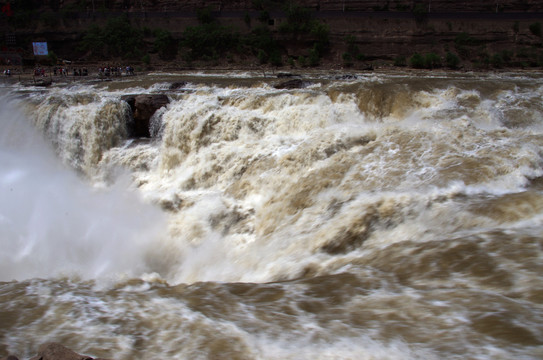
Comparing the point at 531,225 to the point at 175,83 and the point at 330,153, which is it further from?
the point at 175,83

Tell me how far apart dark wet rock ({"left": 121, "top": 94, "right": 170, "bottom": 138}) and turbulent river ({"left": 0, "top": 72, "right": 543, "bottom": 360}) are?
27cm

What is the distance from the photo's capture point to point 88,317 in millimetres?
3711

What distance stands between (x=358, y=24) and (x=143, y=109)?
2955 centimetres

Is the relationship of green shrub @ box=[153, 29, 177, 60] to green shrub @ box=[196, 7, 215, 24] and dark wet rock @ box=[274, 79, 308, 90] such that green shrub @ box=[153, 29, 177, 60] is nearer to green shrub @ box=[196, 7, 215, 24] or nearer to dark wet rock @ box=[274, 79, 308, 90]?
green shrub @ box=[196, 7, 215, 24]

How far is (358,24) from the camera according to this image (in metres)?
36.8

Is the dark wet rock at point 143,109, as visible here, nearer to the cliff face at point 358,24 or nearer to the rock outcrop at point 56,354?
the rock outcrop at point 56,354

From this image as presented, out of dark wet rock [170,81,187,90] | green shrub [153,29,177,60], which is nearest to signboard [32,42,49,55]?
green shrub [153,29,177,60]

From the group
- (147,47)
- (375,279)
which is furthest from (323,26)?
(375,279)

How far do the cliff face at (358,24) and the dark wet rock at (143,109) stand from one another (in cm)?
2309

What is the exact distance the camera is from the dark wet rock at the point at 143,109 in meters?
12.5

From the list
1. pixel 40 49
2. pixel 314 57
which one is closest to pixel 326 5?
pixel 314 57

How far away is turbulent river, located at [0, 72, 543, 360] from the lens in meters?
3.32

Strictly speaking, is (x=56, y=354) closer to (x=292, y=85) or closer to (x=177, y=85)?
(x=292, y=85)

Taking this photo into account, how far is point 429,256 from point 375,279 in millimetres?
705
